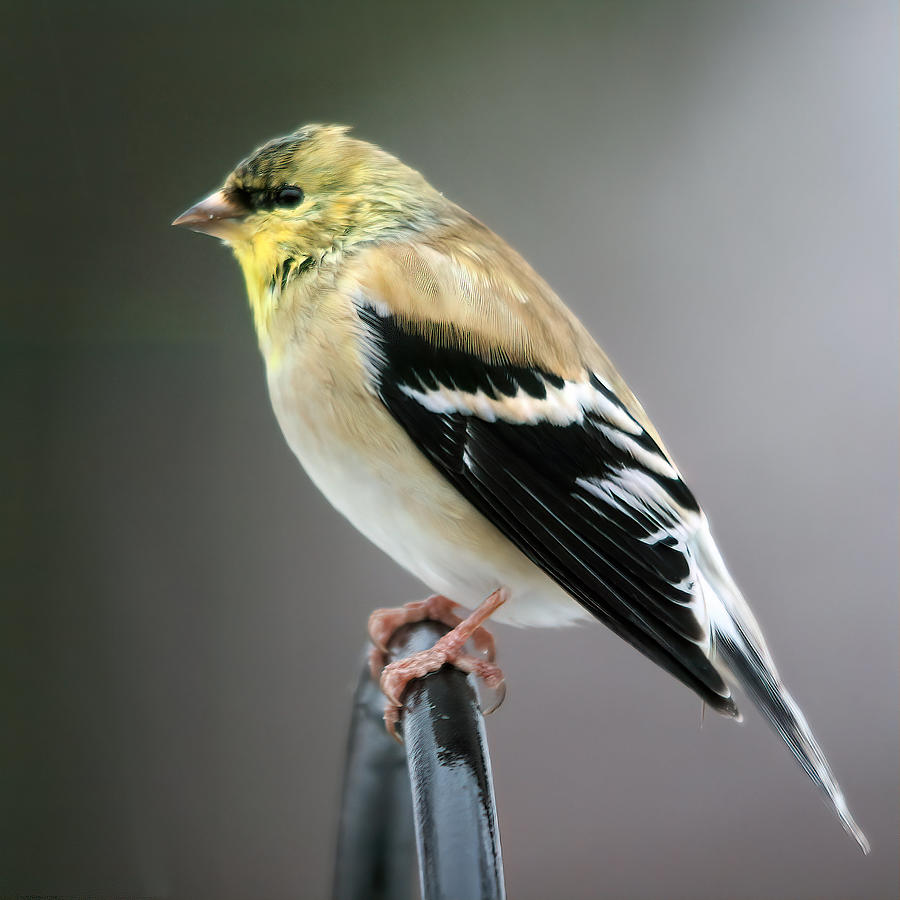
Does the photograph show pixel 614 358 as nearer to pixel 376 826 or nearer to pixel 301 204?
pixel 301 204

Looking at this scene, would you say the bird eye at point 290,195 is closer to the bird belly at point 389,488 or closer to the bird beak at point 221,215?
the bird beak at point 221,215

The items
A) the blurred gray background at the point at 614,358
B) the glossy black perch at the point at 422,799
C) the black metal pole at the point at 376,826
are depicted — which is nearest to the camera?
the glossy black perch at the point at 422,799

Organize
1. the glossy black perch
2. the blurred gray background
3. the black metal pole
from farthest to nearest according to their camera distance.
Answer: the blurred gray background → the black metal pole → the glossy black perch

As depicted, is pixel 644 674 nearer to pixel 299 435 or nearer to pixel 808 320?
pixel 808 320

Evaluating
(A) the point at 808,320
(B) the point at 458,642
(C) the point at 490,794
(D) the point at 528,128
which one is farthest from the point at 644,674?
(C) the point at 490,794

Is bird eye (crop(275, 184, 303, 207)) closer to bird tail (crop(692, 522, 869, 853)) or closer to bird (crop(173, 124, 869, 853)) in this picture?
bird (crop(173, 124, 869, 853))

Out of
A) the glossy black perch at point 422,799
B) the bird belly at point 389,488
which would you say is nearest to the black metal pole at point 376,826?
the glossy black perch at point 422,799

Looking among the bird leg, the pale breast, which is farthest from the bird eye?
the bird leg

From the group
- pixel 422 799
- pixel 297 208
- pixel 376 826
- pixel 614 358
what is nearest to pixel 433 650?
pixel 376 826
